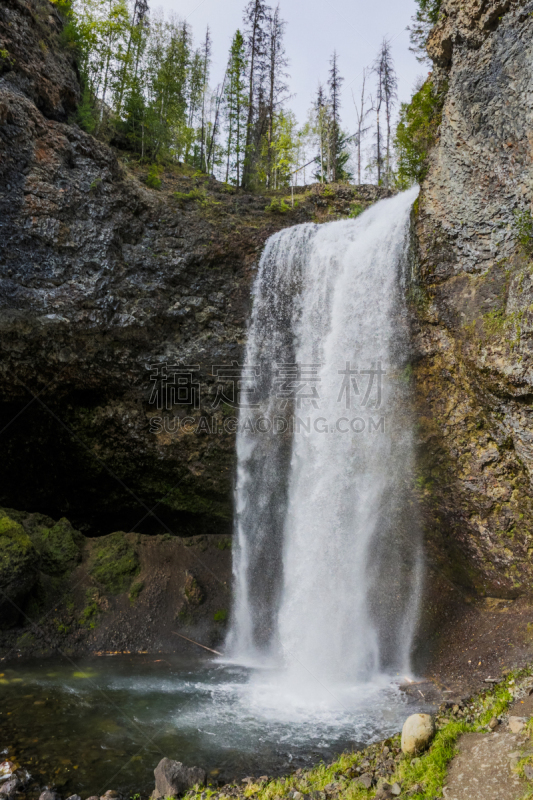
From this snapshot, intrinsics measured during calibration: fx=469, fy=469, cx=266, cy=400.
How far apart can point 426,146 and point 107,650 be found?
1322 centimetres

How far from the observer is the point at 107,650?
10.9 m

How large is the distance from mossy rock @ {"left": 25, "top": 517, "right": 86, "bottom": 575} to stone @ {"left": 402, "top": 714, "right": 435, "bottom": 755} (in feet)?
31.2

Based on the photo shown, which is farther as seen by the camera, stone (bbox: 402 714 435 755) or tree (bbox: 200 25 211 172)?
tree (bbox: 200 25 211 172)

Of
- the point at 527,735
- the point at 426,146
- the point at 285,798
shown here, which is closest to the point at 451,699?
the point at 527,735

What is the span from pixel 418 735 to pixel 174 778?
2.66 m

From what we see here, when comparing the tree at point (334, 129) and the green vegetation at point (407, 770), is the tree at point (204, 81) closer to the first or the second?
the tree at point (334, 129)

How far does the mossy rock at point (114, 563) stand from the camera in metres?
12.1

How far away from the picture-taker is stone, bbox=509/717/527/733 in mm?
4652

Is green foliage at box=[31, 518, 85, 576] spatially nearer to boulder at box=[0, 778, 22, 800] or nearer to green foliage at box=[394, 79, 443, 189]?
boulder at box=[0, 778, 22, 800]

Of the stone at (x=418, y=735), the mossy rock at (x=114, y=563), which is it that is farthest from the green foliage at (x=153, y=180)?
the stone at (x=418, y=735)

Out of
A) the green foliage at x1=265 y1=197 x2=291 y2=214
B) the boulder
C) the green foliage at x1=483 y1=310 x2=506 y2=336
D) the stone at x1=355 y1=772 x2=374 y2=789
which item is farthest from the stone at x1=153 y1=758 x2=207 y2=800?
the green foliage at x1=265 y1=197 x2=291 y2=214

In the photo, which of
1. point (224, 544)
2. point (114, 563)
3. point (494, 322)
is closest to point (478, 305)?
point (494, 322)

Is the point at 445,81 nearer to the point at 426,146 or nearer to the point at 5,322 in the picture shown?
the point at 426,146

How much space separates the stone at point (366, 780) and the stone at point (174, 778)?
5.64 ft
